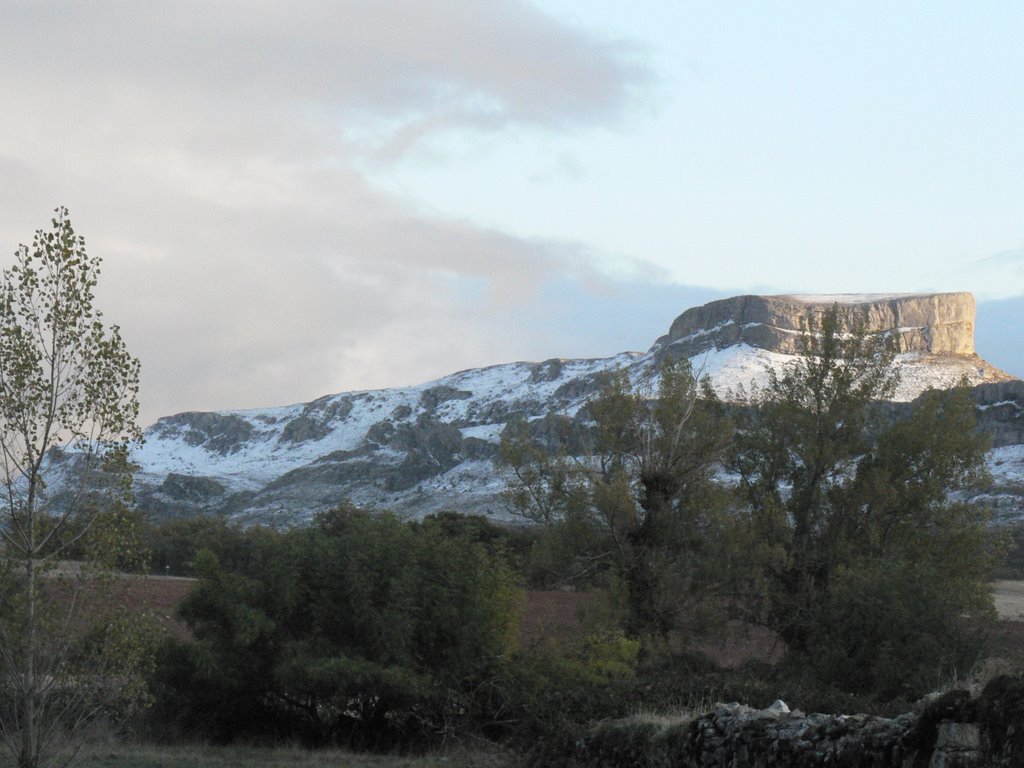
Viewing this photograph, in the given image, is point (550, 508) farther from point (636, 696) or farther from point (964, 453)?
point (636, 696)

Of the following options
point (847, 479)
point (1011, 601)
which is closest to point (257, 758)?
point (847, 479)

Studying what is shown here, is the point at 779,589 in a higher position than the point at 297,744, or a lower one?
higher

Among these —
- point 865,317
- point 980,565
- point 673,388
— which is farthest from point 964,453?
point 673,388

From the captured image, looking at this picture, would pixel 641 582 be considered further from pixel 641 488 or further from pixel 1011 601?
pixel 1011 601

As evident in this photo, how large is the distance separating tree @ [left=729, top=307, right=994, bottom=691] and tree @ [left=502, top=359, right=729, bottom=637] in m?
2.34

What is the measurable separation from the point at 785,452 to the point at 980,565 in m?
6.84

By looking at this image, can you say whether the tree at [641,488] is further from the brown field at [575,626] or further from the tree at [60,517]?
the tree at [60,517]

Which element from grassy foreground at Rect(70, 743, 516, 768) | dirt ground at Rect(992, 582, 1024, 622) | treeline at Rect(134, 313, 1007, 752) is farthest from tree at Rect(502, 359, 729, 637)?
dirt ground at Rect(992, 582, 1024, 622)

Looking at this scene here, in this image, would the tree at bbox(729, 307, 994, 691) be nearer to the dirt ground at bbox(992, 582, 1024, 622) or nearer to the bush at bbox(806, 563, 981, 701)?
the bush at bbox(806, 563, 981, 701)

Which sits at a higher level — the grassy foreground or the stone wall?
the stone wall

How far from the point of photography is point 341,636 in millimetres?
27859

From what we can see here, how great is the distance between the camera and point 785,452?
38.3m

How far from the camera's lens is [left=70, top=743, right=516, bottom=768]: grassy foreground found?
72.1 ft

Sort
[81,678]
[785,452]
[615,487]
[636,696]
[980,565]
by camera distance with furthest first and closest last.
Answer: [785,452], [980,565], [615,487], [636,696], [81,678]
